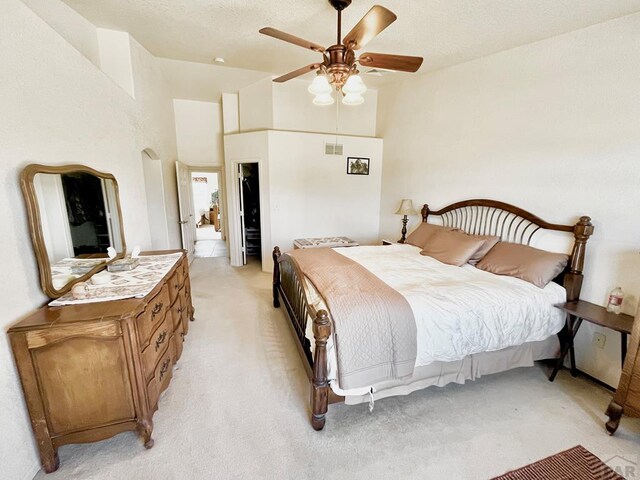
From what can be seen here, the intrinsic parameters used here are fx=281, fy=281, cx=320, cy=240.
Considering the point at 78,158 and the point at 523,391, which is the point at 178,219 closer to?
the point at 78,158

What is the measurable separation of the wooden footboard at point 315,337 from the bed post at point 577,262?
7.20 ft

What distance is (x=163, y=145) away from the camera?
14.4ft

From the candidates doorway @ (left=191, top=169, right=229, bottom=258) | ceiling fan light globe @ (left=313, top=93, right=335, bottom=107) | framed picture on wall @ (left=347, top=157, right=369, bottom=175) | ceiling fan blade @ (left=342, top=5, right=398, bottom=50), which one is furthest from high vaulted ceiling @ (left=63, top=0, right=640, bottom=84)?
doorway @ (left=191, top=169, right=229, bottom=258)

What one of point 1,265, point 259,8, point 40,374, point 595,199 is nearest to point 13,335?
point 40,374

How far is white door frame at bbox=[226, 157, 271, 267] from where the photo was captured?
16.1 feet

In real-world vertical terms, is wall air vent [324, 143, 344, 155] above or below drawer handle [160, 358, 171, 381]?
above

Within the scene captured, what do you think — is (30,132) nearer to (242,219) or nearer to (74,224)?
(74,224)

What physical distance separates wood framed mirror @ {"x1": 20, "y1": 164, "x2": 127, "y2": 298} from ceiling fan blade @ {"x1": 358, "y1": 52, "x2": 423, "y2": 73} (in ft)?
7.53

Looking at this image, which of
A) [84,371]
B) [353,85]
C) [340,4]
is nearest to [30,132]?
[84,371]

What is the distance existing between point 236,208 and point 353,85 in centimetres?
356

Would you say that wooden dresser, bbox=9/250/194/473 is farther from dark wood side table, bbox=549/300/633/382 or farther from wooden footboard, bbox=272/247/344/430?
dark wood side table, bbox=549/300/633/382

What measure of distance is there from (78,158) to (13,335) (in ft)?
4.43

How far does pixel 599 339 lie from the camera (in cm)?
238

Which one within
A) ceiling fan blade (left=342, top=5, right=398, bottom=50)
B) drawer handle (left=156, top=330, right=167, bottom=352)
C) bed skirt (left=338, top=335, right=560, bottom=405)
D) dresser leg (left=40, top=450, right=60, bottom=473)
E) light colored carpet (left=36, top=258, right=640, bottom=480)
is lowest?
light colored carpet (left=36, top=258, right=640, bottom=480)
